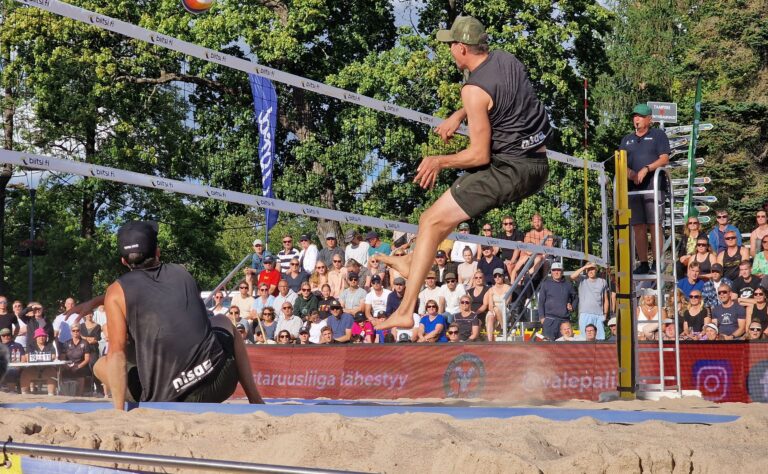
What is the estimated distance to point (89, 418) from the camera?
Answer: 17.3ft

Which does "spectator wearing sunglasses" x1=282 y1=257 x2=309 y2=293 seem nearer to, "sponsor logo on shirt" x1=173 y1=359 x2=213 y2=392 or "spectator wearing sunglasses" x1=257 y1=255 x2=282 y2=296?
"spectator wearing sunglasses" x1=257 y1=255 x2=282 y2=296

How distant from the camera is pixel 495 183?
5746 millimetres

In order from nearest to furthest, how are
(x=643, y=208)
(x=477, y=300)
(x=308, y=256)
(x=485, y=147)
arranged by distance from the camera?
(x=485, y=147) < (x=643, y=208) < (x=477, y=300) < (x=308, y=256)

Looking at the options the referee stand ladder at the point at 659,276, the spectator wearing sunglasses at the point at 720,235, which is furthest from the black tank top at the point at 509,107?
the spectator wearing sunglasses at the point at 720,235

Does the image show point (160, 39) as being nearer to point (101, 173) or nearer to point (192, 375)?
point (101, 173)

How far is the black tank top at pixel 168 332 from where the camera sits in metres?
5.55

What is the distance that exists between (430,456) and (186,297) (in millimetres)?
2183

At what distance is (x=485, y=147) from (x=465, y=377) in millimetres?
5867

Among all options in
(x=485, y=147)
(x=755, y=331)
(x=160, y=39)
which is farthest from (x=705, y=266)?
(x=485, y=147)

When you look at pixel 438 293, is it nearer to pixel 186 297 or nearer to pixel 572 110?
pixel 186 297

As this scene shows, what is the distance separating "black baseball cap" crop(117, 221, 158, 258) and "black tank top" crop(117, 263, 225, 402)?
0.11 meters

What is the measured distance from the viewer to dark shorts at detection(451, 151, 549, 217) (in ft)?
18.9

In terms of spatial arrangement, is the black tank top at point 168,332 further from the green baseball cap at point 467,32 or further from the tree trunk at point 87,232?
the tree trunk at point 87,232

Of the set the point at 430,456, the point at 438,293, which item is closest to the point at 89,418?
the point at 430,456
